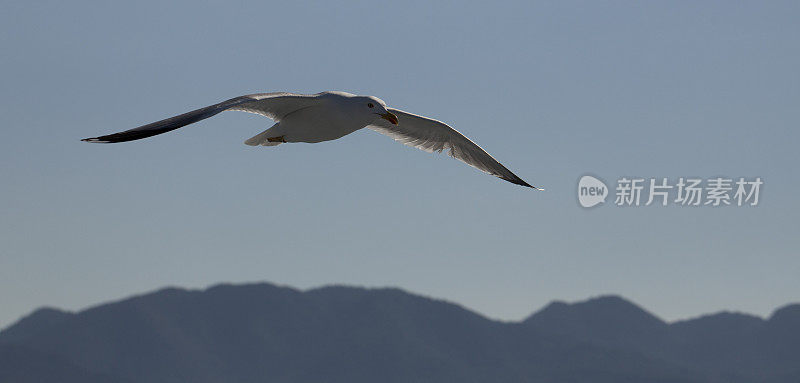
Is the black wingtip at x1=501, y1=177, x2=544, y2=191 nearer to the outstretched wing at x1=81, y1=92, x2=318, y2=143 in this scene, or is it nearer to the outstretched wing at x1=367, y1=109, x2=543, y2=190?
the outstretched wing at x1=367, y1=109, x2=543, y2=190

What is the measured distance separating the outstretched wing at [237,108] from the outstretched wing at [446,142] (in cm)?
456

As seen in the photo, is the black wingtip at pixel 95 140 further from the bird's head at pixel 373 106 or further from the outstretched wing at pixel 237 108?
the bird's head at pixel 373 106

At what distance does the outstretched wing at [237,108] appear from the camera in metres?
13.9

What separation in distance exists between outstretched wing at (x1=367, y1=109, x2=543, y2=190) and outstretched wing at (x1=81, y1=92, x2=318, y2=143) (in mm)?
4563

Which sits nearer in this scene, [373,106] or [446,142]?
[373,106]

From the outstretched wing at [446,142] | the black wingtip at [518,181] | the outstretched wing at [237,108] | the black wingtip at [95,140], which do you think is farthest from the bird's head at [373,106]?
the black wingtip at [95,140]

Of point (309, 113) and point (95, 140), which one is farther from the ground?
point (309, 113)

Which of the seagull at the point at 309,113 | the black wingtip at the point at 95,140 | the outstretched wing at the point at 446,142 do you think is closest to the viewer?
the black wingtip at the point at 95,140

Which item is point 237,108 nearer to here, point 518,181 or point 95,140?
point 95,140

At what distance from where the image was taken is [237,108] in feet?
55.9

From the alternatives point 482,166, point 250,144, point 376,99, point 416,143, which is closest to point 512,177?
point 482,166

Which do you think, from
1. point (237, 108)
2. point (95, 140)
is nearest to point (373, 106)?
point (237, 108)

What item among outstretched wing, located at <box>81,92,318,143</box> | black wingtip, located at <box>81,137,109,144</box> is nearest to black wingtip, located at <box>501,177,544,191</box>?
outstretched wing, located at <box>81,92,318,143</box>

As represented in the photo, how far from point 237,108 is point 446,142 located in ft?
26.8
